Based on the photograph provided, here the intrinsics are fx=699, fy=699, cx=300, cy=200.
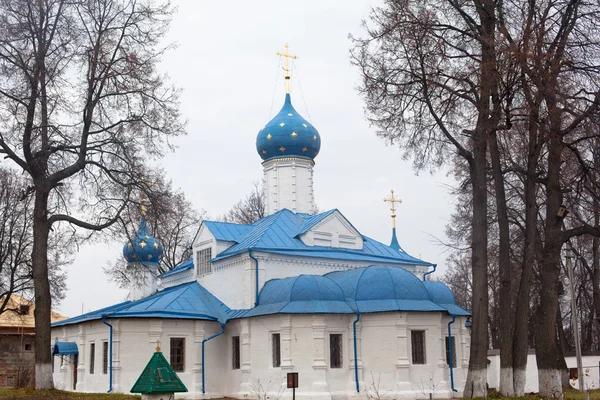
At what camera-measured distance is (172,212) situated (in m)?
17.3

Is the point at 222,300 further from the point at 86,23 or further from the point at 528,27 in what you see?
the point at 528,27

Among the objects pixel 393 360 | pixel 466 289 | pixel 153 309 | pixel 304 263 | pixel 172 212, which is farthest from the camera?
pixel 466 289

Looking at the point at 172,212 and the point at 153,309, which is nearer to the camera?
the point at 172,212

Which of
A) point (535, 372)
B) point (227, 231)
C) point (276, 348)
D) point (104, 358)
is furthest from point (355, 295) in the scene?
point (535, 372)

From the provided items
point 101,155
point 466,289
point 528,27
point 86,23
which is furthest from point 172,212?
point 466,289

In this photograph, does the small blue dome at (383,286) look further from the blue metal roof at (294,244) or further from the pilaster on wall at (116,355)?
the pilaster on wall at (116,355)

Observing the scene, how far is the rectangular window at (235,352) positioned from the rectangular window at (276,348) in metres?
1.93

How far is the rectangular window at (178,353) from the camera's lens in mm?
21688

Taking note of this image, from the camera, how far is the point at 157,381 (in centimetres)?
1116

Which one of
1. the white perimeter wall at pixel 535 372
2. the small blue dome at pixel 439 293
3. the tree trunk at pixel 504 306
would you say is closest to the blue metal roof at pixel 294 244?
the small blue dome at pixel 439 293

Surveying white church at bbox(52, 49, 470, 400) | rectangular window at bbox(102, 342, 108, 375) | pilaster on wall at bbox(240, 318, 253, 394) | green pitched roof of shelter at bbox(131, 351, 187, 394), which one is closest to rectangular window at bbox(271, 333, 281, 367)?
white church at bbox(52, 49, 470, 400)

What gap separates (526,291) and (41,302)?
10.9m

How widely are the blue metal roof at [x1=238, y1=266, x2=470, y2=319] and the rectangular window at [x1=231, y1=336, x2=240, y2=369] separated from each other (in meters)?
1.16

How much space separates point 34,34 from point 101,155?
312 cm
